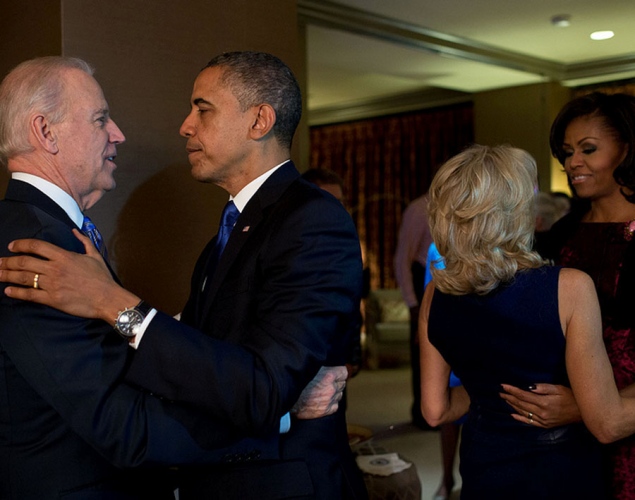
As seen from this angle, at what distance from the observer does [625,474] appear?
7.32ft

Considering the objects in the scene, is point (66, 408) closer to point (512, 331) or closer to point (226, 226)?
point (226, 226)

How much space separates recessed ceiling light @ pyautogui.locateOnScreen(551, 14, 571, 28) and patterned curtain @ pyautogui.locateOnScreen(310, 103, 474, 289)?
3747 millimetres

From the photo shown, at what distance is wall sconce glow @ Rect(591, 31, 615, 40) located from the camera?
789cm

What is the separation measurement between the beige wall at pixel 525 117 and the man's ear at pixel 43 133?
830cm

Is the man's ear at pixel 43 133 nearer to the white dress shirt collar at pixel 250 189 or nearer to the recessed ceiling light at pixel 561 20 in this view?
the white dress shirt collar at pixel 250 189

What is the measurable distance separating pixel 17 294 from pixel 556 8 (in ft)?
21.5

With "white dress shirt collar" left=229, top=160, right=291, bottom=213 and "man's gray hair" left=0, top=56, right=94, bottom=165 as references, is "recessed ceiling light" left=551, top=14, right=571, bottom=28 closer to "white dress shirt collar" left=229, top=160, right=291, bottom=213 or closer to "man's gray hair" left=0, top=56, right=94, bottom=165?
"white dress shirt collar" left=229, top=160, right=291, bottom=213

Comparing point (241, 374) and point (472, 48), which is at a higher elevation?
point (472, 48)

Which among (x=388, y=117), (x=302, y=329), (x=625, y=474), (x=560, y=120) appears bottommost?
(x=625, y=474)

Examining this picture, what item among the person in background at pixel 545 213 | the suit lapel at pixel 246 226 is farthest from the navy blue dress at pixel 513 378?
the person in background at pixel 545 213

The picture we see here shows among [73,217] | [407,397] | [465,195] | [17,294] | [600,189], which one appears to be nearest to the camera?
[17,294]

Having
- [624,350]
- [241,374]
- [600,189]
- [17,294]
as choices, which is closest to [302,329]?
[241,374]

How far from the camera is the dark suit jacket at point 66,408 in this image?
1.52 meters

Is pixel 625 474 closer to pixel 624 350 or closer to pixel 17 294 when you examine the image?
pixel 624 350
